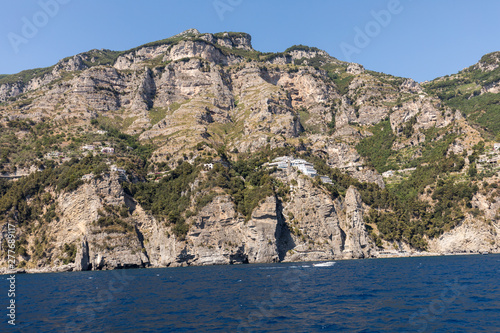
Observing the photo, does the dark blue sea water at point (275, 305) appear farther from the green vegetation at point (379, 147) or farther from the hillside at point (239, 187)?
the green vegetation at point (379, 147)

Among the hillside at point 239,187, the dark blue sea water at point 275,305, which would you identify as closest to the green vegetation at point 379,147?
the hillside at point 239,187

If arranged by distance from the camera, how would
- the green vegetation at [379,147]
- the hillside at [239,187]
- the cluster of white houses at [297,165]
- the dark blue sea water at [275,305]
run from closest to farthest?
the dark blue sea water at [275,305], the hillside at [239,187], the cluster of white houses at [297,165], the green vegetation at [379,147]

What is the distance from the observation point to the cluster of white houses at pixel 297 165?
130 metres

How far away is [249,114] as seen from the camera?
182 m

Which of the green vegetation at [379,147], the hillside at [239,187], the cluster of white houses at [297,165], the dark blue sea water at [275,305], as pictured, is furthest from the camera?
the green vegetation at [379,147]

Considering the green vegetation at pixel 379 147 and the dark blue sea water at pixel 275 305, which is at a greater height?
the green vegetation at pixel 379 147

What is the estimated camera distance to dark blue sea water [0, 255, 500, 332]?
3106cm

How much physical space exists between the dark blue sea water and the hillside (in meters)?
43.5

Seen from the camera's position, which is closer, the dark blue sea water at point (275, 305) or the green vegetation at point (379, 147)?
the dark blue sea water at point (275, 305)

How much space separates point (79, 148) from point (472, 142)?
141 meters

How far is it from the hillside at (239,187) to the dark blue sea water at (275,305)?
43.5 metres

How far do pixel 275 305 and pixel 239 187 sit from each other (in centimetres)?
7993

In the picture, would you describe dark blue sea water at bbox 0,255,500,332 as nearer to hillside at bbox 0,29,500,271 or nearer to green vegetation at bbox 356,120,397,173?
hillside at bbox 0,29,500,271

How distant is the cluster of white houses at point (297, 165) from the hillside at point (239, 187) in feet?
2.52
